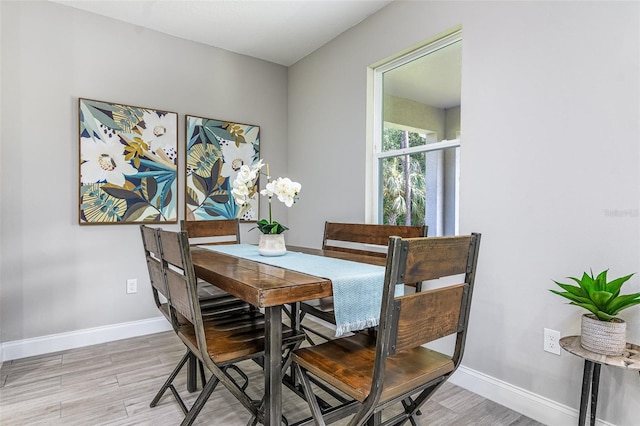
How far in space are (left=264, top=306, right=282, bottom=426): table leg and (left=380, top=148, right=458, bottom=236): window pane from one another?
146 cm

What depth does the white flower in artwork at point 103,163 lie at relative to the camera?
272cm

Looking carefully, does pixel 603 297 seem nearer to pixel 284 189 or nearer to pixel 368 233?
pixel 368 233

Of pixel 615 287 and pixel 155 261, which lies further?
pixel 155 261

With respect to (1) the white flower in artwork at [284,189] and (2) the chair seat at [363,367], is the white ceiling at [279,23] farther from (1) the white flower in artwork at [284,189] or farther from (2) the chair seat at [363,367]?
(2) the chair seat at [363,367]

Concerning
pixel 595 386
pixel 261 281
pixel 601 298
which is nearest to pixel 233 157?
pixel 261 281

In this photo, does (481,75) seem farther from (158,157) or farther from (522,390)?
(158,157)

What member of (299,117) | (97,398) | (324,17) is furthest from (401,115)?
(97,398)

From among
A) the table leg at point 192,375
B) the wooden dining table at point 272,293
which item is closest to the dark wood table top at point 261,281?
the wooden dining table at point 272,293

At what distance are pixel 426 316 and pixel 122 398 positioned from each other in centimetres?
180

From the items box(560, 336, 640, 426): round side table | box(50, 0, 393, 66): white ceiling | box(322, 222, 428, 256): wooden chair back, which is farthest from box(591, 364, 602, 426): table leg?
box(50, 0, 393, 66): white ceiling

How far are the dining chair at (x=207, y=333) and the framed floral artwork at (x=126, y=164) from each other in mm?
1577

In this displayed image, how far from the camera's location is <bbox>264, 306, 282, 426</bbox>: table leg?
125 cm

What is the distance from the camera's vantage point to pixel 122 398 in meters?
1.96

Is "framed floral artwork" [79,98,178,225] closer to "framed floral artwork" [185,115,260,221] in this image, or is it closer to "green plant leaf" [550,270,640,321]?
"framed floral artwork" [185,115,260,221]
